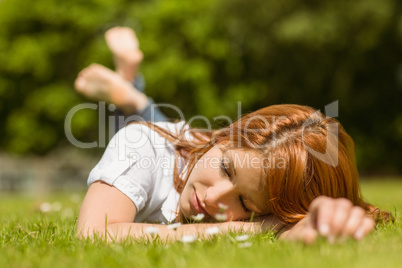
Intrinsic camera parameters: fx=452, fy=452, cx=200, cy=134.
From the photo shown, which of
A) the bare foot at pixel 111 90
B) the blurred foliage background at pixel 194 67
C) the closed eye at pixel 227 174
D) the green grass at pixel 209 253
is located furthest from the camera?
the blurred foliage background at pixel 194 67

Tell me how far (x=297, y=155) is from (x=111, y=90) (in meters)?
2.73

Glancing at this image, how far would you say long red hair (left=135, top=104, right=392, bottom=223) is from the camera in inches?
98.3

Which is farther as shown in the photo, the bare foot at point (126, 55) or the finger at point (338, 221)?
the bare foot at point (126, 55)

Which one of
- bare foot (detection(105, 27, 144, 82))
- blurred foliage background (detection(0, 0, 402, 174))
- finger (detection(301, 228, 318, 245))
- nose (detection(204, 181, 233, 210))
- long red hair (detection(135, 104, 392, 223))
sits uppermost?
blurred foliage background (detection(0, 0, 402, 174))

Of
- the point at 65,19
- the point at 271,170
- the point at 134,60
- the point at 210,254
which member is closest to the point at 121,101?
the point at 134,60

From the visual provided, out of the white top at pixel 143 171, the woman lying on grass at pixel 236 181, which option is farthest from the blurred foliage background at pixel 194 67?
the woman lying on grass at pixel 236 181

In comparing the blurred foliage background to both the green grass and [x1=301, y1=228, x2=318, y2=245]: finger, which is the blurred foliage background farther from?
[x1=301, y1=228, x2=318, y2=245]: finger

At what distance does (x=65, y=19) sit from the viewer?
61.6 feet

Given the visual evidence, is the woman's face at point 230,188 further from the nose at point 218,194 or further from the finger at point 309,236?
the finger at point 309,236

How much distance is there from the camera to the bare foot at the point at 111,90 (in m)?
4.73

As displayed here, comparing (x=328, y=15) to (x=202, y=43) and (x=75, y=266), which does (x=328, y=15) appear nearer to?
(x=202, y=43)

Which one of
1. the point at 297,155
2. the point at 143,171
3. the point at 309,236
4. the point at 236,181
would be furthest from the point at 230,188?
the point at 309,236

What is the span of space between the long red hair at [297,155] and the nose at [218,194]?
22 centimetres

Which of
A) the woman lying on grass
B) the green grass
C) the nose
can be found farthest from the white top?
the green grass
